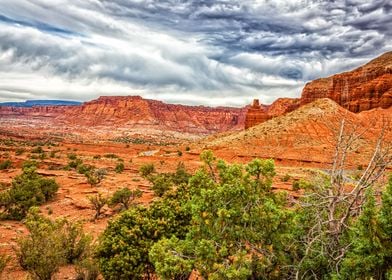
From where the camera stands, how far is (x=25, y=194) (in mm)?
24141

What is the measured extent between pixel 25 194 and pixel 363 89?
8165cm

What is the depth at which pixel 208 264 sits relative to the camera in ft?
23.6

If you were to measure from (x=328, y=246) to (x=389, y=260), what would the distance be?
133 cm

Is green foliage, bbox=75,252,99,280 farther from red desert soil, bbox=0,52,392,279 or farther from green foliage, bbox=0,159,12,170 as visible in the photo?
green foliage, bbox=0,159,12,170

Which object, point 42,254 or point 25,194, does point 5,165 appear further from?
point 42,254

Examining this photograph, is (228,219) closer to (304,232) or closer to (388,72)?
(304,232)

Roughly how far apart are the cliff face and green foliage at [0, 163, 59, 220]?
75036 mm

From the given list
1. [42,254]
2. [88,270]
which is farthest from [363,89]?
[42,254]

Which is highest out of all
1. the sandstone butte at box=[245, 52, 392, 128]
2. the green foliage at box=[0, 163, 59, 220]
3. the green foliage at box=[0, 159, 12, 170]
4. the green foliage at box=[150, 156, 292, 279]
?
the sandstone butte at box=[245, 52, 392, 128]

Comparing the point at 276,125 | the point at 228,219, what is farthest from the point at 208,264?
the point at 276,125

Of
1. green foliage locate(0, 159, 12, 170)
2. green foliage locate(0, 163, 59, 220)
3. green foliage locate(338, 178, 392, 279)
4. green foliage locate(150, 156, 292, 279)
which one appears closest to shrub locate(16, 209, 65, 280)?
green foliage locate(150, 156, 292, 279)

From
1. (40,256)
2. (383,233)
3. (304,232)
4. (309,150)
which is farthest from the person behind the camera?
(309,150)

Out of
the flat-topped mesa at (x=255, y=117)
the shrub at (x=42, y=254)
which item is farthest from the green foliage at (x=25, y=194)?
the flat-topped mesa at (x=255, y=117)

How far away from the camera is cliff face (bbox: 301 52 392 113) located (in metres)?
80.8
